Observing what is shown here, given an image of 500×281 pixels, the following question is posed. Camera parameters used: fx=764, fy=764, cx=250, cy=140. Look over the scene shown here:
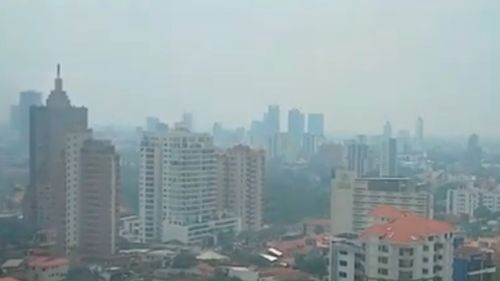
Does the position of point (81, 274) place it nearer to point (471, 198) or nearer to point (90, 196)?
point (90, 196)

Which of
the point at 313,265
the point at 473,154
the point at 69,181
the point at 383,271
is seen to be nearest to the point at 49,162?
the point at 69,181

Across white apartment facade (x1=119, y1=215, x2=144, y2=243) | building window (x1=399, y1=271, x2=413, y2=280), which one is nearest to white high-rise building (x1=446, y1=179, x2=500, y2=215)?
building window (x1=399, y1=271, x2=413, y2=280)

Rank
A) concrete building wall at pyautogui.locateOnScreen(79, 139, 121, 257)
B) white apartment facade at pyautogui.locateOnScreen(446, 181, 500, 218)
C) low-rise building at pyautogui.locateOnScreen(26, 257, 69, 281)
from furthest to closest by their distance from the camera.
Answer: white apartment facade at pyautogui.locateOnScreen(446, 181, 500, 218) < concrete building wall at pyautogui.locateOnScreen(79, 139, 121, 257) < low-rise building at pyautogui.locateOnScreen(26, 257, 69, 281)

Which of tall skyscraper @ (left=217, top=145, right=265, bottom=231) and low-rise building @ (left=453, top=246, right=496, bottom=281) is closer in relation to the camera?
low-rise building @ (left=453, top=246, right=496, bottom=281)

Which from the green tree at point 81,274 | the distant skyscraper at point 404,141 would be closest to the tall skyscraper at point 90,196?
the green tree at point 81,274

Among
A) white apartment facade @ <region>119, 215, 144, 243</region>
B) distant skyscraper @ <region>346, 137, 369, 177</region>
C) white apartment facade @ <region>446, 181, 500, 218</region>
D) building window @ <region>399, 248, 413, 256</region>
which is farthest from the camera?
white apartment facade @ <region>446, 181, 500, 218</region>

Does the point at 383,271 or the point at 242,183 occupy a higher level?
the point at 242,183

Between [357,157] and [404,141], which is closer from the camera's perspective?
[404,141]

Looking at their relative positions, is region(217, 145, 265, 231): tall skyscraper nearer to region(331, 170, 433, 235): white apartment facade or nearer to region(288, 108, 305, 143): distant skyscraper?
region(288, 108, 305, 143): distant skyscraper

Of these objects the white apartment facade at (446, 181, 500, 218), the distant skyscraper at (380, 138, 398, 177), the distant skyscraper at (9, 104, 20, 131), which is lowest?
the white apartment facade at (446, 181, 500, 218)
